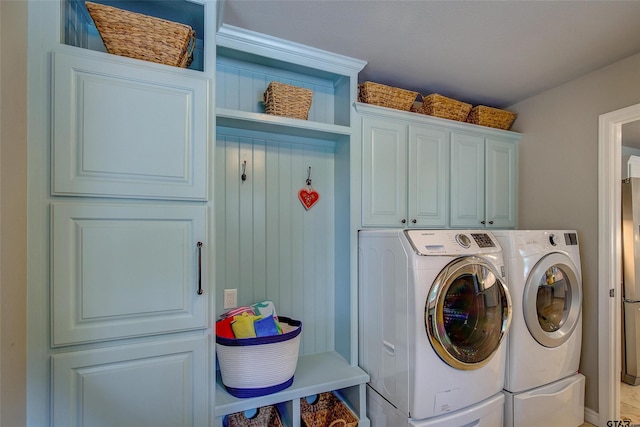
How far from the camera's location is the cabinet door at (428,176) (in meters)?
2.16

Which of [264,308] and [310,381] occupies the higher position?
[264,308]

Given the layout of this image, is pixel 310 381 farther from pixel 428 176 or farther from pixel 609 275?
pixel 609 275

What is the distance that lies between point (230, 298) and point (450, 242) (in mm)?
1323

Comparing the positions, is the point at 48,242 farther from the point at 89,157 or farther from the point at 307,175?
the point at 307,175

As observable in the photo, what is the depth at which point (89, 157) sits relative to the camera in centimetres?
120

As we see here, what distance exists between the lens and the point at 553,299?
2023 millimetres

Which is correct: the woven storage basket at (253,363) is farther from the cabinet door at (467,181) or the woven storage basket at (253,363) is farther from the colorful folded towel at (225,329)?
the cabinet door at (467,181)

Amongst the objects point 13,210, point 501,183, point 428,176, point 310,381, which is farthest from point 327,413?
point 501,183

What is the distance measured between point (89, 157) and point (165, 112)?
0.34 m

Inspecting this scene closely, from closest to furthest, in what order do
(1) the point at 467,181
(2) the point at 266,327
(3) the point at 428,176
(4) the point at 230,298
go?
(2) the point at 266,327, (4) the point at 230,298, (3) the point at 428,176, (1) the point at 467,181

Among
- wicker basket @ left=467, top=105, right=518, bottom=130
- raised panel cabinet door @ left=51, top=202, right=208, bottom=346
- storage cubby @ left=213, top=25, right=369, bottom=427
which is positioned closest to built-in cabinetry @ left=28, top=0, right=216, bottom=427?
raised panel cabinet door @ left=51, top=202, right=208, bottom=346

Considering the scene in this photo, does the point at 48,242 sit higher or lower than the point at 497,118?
lower

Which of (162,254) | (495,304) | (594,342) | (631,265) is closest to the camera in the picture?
(162,254)

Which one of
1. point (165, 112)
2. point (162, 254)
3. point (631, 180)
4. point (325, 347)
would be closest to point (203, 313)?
point (162, 254)
